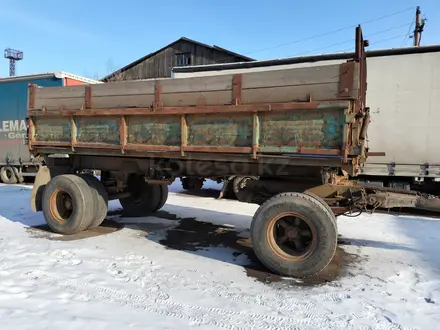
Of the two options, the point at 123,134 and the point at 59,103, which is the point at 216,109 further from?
the point at 59,103

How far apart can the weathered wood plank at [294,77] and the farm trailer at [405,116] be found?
15.6ft

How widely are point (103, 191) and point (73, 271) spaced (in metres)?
2.20

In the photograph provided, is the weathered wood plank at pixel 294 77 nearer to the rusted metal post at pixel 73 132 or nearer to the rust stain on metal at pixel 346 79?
the rust stain on metal at pixel 346 79

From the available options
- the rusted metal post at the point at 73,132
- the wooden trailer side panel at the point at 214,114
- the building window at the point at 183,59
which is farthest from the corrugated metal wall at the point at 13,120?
the building window at the point at 183,59

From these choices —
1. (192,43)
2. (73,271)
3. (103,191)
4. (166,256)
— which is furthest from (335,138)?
(192,43)

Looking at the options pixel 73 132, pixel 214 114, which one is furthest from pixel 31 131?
pixel 214 114

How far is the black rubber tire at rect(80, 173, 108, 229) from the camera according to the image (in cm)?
615

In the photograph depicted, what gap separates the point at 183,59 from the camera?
97.3 ft

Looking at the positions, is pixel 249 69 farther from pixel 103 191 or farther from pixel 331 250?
pixel 331 250

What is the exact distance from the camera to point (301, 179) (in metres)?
4.91

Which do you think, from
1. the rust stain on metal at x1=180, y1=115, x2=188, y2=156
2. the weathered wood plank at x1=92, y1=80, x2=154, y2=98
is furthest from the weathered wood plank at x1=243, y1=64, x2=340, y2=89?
the weathered wood plank at x1=92, y1=80, x2=154, y2=98

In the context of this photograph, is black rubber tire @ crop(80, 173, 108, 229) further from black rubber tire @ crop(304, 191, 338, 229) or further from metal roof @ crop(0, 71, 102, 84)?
metal roof @ crop(0, 71, 102, 84)

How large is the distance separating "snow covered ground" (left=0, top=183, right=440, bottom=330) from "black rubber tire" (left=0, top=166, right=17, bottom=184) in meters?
8.24

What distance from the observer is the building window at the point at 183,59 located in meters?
29.3
